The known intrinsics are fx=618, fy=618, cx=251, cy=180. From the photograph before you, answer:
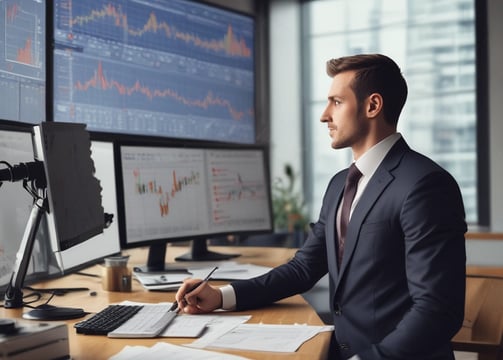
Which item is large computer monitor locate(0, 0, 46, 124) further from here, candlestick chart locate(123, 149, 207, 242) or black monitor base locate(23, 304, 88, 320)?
black monitor base locate(23, 304, 88, 320)

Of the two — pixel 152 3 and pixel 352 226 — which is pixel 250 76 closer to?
pixel 152 3

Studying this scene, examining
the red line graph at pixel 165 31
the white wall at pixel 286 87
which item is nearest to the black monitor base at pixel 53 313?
the red line graph at pixel 165 31

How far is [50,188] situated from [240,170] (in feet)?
4.04

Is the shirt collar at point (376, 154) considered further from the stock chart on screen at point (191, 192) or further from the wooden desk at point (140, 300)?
the stock chart on screen at point (191, 192)

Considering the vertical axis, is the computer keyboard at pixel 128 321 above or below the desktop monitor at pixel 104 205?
below

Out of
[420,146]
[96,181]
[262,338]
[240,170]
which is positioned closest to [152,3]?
[240,170]

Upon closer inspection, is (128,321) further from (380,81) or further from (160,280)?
(380,81)

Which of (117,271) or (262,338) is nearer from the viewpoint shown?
(262,338)

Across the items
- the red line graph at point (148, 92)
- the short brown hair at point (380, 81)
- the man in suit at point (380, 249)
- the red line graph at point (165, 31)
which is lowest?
the man in suit at point (380, 249)

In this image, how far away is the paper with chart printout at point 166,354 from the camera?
3.83 ft

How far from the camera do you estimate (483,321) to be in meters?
1.86

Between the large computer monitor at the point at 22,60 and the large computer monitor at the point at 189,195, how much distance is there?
1.11ft

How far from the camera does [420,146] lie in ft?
14.2

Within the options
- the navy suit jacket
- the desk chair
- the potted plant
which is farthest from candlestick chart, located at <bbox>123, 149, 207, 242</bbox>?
the potted plant
